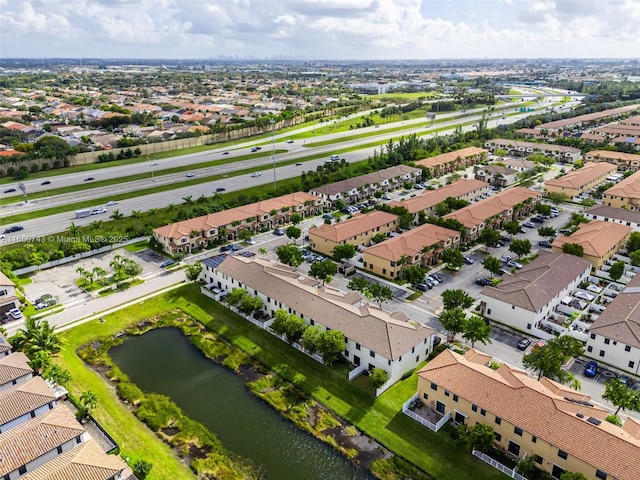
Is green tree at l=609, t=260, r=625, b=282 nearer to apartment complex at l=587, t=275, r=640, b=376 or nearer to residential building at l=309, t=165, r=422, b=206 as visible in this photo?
apartment complex at l=587, t=275, r=640, b=376

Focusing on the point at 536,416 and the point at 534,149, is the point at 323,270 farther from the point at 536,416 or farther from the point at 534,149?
the point at 534,149

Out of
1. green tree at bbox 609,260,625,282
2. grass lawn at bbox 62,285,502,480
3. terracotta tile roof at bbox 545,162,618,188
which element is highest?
terracotta tile roof at bbox 545,162,618,188

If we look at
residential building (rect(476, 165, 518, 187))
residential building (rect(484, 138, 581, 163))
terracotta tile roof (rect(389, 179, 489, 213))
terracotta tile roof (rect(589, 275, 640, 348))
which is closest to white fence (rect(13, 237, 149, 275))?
terracotta tile roof (rect(389, 179, 489, 213))

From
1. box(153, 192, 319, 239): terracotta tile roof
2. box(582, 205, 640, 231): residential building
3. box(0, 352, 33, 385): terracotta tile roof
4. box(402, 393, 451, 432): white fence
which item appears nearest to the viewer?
box(402, 393, 451, 432): white fence

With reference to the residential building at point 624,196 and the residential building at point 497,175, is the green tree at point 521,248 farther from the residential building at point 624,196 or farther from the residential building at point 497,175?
the residential building at point 497,175

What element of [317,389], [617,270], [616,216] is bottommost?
[317,389]

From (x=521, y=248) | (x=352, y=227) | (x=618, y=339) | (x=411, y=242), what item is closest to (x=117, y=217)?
(x=352, y=227)

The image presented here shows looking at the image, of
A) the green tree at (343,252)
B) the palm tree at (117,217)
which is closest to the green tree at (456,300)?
the green tree at (343,252)
